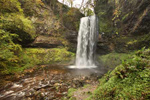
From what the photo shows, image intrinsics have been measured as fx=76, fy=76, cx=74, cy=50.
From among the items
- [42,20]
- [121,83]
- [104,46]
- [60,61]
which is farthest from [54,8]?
[121,83]

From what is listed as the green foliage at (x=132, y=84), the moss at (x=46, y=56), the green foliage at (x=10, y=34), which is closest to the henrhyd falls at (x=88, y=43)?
Answer: the moss at (x=46, y=56)

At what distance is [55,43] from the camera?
1212 cm

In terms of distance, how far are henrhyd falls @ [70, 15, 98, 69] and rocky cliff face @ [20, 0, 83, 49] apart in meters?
1.32

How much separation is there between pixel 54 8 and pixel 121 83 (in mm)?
16942

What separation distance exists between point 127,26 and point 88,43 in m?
5.89

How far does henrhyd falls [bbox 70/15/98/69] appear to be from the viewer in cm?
1187

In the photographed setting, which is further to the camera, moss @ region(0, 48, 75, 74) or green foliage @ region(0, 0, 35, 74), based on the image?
moss @ region(0, 48, 75, 74)

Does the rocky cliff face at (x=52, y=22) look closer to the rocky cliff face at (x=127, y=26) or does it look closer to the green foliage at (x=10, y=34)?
the green foliage at (x=10, y=34)

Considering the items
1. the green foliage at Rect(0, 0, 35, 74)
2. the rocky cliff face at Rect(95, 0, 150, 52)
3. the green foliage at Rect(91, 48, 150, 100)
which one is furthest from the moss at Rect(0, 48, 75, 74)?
the green foliage at Rect(91, 48, 150, 100)

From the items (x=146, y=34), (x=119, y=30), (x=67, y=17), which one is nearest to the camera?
(x=146, y=34)

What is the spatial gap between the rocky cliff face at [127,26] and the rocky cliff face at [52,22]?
5068mm

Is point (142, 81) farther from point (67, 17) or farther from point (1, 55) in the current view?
point (67, 17)

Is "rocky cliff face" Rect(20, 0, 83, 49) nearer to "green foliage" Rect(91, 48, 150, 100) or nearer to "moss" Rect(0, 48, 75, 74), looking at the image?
"moss" Rect(0, 48, 75, 74)

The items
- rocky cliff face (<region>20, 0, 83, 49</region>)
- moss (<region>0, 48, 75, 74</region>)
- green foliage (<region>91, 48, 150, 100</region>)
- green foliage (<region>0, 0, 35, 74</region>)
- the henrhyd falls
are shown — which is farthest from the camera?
the henrhyd falls
